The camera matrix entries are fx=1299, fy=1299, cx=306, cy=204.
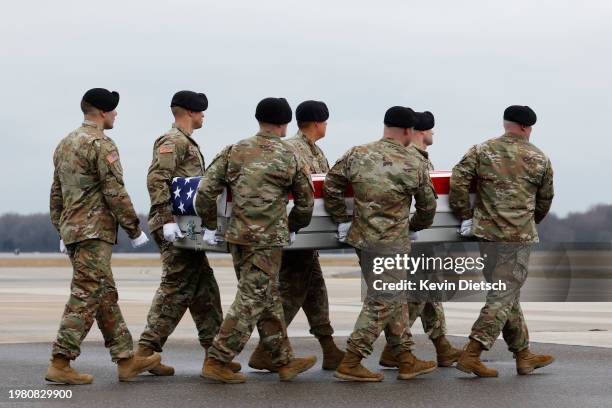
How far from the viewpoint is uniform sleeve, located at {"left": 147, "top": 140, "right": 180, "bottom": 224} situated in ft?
31.0

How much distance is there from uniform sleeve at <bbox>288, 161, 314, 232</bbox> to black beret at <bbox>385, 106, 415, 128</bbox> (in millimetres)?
790

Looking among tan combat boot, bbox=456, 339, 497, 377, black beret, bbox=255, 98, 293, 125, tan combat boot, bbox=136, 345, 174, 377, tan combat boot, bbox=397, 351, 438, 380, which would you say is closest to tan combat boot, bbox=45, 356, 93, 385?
tan combat boot, bbox=136, 345, 174, 377

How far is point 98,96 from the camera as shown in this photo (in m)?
9.23

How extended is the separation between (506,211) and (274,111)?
191cm

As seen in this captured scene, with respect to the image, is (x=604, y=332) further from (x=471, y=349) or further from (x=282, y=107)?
(x=282, y=107)

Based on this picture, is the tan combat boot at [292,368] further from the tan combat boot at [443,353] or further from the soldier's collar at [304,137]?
the soldier's collar at [304,137]

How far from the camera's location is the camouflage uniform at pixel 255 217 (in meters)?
8.99

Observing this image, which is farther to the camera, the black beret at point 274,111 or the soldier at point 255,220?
the black beret at point 274,111

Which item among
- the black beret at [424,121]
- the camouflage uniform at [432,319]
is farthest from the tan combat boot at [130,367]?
the black beret at [424,121]

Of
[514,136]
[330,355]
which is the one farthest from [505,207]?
[330,355]

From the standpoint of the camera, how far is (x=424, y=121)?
35.9 feet

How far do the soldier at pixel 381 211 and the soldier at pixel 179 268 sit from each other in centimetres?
106

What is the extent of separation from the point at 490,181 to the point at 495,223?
0.32 metres

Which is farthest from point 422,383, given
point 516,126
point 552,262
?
point 552,262
